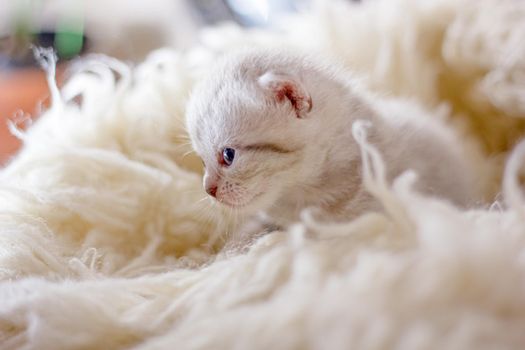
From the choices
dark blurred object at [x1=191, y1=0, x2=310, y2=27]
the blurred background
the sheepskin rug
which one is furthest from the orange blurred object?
dark blurred object at [x1=191, y1=0, x2=310, y2=27]

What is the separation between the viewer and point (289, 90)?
70 cm

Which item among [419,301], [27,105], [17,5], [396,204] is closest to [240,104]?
[396,204]

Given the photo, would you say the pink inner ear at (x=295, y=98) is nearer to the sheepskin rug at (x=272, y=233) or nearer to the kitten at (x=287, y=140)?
the kitten at (x=287, y=140)

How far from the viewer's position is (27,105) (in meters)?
1.22

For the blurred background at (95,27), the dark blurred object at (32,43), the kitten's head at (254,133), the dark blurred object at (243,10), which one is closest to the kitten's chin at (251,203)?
the kitten's head at (254,133)

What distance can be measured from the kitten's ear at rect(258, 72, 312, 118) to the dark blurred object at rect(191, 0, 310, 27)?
807 millimetres

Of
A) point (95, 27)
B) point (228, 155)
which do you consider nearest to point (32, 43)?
point (95, 27)

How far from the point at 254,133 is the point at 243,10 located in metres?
1.00

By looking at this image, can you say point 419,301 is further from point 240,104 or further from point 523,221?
point 240,104

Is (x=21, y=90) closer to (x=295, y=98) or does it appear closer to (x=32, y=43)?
(x=32, y=43)

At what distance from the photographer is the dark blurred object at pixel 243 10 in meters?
1.53

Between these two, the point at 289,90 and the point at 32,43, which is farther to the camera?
the point at 32,43

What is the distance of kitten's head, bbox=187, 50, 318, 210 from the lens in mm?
697

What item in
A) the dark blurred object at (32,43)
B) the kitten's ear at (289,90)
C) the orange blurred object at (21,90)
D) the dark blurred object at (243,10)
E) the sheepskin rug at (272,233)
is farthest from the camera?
the dark blurred object at (243,10)
